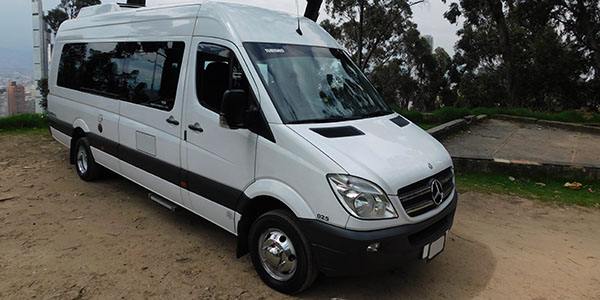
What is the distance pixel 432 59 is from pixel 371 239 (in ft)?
112

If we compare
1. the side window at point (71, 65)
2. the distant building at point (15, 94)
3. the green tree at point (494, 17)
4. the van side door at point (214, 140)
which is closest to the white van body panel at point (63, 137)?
the side window at point (71, 65)

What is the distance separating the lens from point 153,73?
483 cm

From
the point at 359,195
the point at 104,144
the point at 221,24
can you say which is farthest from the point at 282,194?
the point at 104,144

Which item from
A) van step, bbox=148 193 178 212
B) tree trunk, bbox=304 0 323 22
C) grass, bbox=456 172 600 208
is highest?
tree trunk, bbox=304 0 323 22

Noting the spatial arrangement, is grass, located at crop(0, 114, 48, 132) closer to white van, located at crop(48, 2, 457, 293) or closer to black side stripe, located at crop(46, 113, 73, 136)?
black side stripe, located at crop(46, 113, 73, 136)

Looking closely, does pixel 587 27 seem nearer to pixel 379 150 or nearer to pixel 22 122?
pixel 379 150

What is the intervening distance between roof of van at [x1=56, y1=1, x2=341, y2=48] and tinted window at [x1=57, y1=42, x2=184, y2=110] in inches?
7.3

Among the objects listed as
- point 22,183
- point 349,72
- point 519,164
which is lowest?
point 22,183

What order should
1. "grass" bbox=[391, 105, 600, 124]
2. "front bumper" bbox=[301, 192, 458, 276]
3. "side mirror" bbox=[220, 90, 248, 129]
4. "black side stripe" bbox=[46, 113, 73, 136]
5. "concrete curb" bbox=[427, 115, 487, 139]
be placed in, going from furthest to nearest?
"grass" bbox=[391, 105, 600, 124] → "concrete curb" bbox=[427, 115, 487, 139] → "black side stripe" bbox=[46, 113, 73, 136] → "side mirror" bbox=[220, 90, 248, 129] → "front bumper" bbox=[301, 192, 458, 276]

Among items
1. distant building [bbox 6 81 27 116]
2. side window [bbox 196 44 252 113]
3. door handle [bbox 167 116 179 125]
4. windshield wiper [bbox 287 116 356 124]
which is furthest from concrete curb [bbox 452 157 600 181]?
distant building [bbox 6 81 27 116]

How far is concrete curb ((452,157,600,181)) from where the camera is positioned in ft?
23.2

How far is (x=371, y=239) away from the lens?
9.92 ft

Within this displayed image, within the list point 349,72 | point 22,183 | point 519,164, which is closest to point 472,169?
point 519,164

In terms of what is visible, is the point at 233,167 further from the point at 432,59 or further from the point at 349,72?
the point at 432,59
